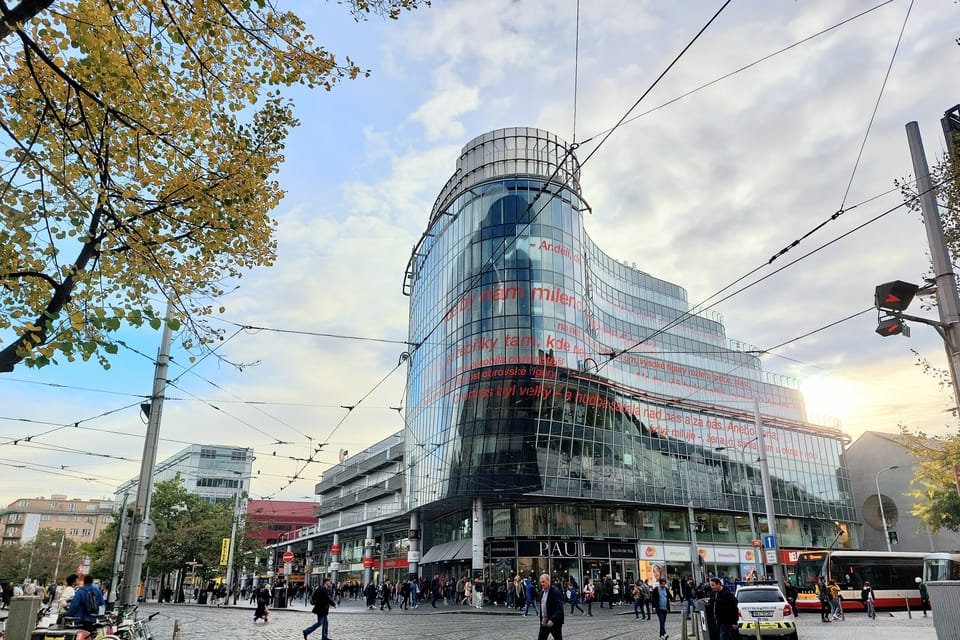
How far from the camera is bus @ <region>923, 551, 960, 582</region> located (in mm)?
28706

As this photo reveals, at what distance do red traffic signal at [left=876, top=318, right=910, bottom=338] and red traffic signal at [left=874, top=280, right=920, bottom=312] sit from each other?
174 mm

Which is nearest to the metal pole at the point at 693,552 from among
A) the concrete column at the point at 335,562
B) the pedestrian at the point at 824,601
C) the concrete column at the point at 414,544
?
the pedestrian at the point at 824,601

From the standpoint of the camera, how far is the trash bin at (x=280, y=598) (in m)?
37.1

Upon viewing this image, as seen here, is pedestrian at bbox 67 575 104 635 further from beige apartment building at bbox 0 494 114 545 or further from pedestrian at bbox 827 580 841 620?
beige apartment building at bbox 0 494 114 545

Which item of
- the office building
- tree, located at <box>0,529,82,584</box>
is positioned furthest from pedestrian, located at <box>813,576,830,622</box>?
tree, located at <box>0,529,82,584</box>

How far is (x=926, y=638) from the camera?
16.1 meters

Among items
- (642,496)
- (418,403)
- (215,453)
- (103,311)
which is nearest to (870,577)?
(642,496)

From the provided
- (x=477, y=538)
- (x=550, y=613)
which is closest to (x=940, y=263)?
(x=550, y=613)

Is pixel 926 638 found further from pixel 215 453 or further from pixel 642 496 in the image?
pixel 215 453

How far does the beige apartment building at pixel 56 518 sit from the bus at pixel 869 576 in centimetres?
14141

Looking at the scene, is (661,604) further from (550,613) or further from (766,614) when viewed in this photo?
(550,613)

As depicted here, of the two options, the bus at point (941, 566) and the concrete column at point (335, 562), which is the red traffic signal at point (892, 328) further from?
the concrete column at point (335, 562)

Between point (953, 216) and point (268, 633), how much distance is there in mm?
19372

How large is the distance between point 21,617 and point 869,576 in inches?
1362
